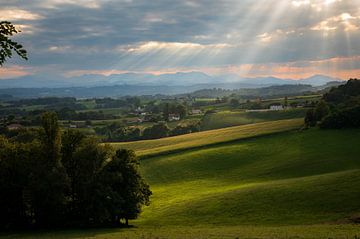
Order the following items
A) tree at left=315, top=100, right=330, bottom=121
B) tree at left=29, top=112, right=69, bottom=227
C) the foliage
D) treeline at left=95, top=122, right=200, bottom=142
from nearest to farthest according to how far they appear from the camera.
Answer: tree at left=29, top=112, right=69, bottom=227
tree at left=315, top=100, right=330, bottom=121
the foliage
treeline at left=95, top=122, right=200, bottom=142

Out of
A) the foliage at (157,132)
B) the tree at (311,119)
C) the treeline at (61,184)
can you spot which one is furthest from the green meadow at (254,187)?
the foliage at (157,132)

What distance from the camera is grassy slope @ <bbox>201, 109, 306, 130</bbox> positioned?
152 m

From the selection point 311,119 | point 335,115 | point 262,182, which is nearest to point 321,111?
point 311,119

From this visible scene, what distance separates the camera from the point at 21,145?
151 ft

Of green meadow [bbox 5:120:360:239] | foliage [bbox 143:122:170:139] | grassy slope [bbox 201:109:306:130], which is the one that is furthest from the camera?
foliage [bbox 143:122:170:139]

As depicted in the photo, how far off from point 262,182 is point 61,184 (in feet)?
105

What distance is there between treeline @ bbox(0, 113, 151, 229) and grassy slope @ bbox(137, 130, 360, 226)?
4950mm

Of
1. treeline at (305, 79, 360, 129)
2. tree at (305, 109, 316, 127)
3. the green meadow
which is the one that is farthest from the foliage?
tree at (305, 109, 316, 127)

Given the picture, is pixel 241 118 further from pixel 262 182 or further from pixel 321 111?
pixel 262 182

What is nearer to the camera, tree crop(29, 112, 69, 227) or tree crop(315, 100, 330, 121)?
tree crop(29, 112, 69, 227)

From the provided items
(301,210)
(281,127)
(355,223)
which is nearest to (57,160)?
(301,210)

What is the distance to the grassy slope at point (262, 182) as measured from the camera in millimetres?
41531

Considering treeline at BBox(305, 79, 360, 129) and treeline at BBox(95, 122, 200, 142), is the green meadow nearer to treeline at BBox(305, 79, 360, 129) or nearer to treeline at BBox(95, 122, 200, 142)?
treeline at BBox(305, 79, 360, 129)

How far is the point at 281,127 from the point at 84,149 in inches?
2642
